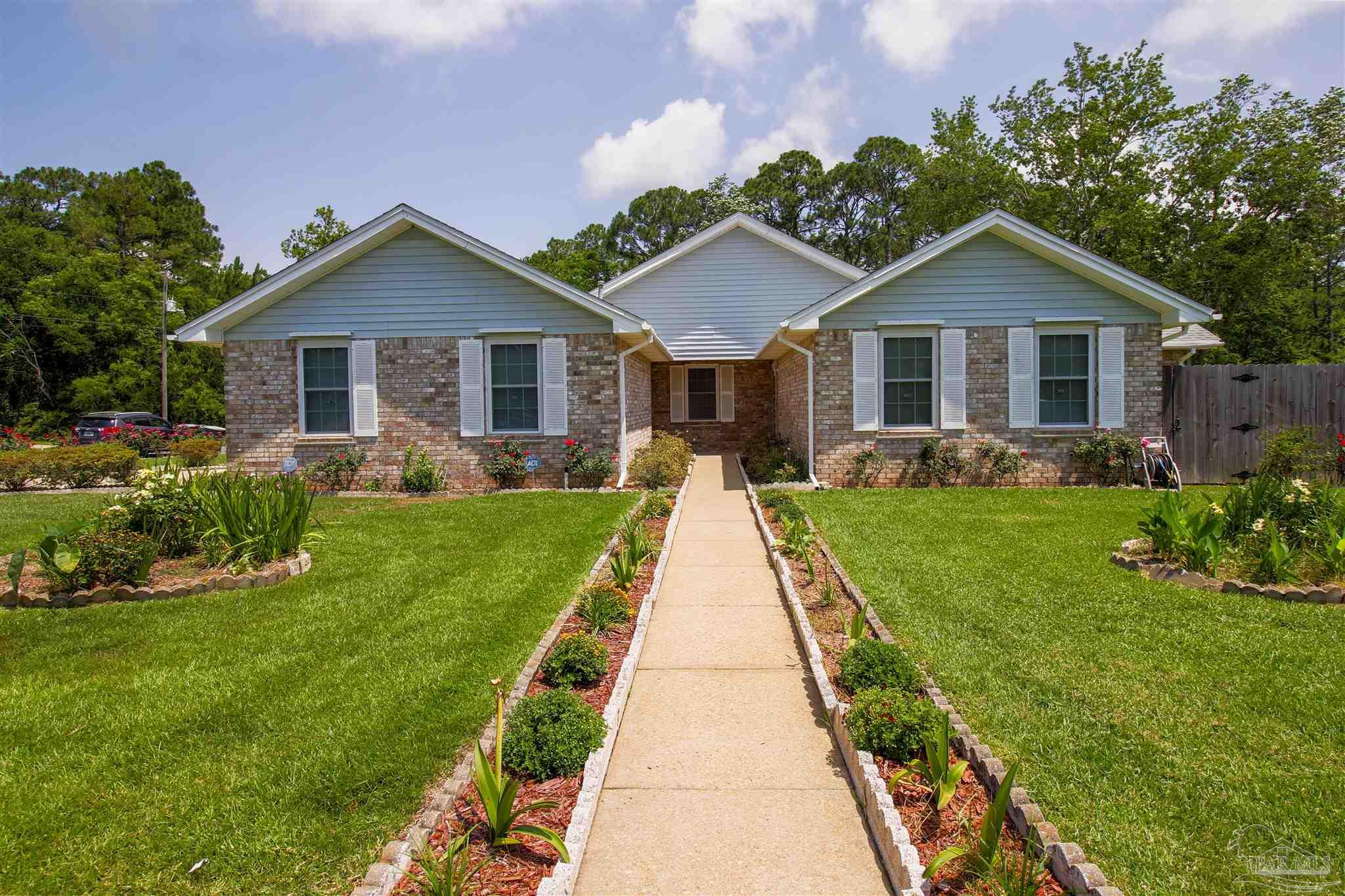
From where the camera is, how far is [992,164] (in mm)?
27906

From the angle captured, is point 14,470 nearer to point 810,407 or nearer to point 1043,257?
point 810,407

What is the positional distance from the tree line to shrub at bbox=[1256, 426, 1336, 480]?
1460 centimetres

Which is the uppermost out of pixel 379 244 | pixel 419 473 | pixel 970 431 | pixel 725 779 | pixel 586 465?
pixel 379 244

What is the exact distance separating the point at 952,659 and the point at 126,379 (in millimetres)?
38136

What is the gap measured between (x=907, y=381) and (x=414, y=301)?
922 centimetres

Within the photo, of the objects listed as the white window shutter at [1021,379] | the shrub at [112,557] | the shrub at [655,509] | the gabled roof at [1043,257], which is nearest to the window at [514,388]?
the shrub at [655,509]

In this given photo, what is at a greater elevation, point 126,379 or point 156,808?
point 126,379

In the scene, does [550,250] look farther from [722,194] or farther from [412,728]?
[412,728]

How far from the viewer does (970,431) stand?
43.0 ft

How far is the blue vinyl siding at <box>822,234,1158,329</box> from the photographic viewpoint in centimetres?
1290

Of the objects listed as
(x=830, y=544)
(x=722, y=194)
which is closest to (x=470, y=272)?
(x=830, y=544)

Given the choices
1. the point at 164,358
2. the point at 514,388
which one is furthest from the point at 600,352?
the point at 164,358

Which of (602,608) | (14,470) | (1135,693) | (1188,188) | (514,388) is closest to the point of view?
(1135,693)

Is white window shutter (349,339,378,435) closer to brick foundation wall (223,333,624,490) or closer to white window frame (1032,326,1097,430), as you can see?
brick foundation wall (223,333,624,490)
